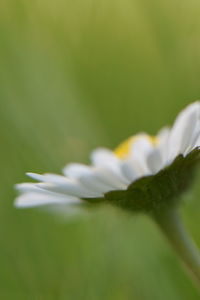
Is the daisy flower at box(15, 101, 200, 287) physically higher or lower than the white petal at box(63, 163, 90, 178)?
lower

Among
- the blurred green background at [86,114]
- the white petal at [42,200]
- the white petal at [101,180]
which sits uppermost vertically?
the blurred green background at [86,114]

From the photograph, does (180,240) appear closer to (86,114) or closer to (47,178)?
(47,178)

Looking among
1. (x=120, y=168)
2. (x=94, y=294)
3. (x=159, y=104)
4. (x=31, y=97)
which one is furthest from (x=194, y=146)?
(x=31, y=97)

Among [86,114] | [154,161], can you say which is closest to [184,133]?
[154,161]

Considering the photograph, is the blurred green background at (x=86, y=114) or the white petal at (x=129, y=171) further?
the blurred green background at (x=86, y=114)

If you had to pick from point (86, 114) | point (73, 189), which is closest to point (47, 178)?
point (73, 189)

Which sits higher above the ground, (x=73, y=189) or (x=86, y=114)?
(x=86, y=114)

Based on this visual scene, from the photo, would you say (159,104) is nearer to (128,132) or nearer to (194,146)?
(128,132)

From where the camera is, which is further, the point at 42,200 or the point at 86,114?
the point at 86,114
